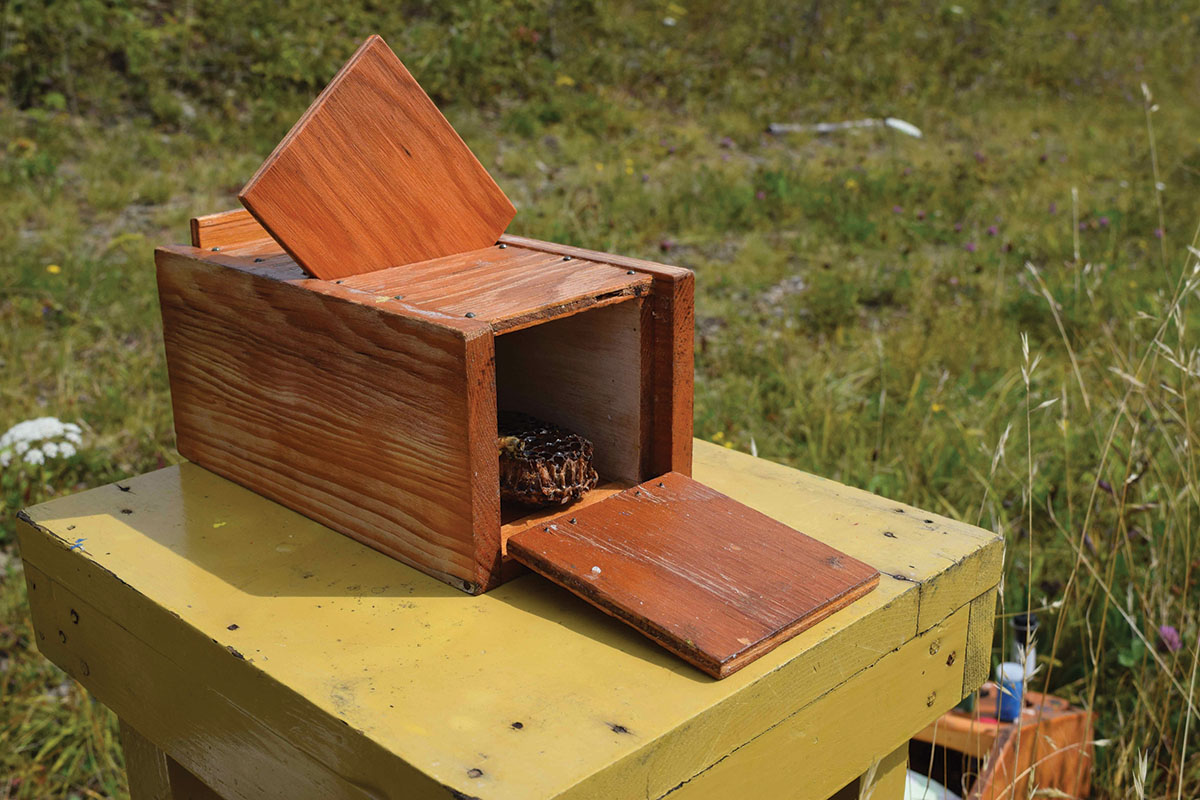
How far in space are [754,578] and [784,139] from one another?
602 cm

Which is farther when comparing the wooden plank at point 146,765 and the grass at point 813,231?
the grass at point 813,231

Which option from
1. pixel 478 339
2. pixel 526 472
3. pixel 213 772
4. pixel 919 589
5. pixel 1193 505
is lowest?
pixel 1193 505

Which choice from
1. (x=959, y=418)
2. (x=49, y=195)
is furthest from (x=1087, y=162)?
(x=49, y=195)

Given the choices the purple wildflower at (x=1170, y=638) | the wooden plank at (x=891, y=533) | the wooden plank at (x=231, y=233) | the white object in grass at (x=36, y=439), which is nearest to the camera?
the wooden plank at (x=891, y=533)

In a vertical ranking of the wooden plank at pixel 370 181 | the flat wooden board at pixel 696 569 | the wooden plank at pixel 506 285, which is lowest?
the flat wooden board at pixel 696 569

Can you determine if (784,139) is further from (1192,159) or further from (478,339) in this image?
(478,339)

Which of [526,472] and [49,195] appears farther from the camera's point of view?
[49,195]

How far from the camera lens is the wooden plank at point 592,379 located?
1.52m

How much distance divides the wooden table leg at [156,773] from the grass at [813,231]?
88 centimetres

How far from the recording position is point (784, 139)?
691cm

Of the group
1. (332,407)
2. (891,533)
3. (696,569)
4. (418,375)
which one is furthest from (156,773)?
(891,533)

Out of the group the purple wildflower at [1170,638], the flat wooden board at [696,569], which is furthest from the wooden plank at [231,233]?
the purple wildflower at [1170,638]

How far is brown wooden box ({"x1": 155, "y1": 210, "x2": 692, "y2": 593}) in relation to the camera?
1280 millimetres

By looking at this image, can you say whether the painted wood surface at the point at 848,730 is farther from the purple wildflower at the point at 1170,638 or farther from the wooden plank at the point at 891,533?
the purple wildflower at the point at 1170,638
